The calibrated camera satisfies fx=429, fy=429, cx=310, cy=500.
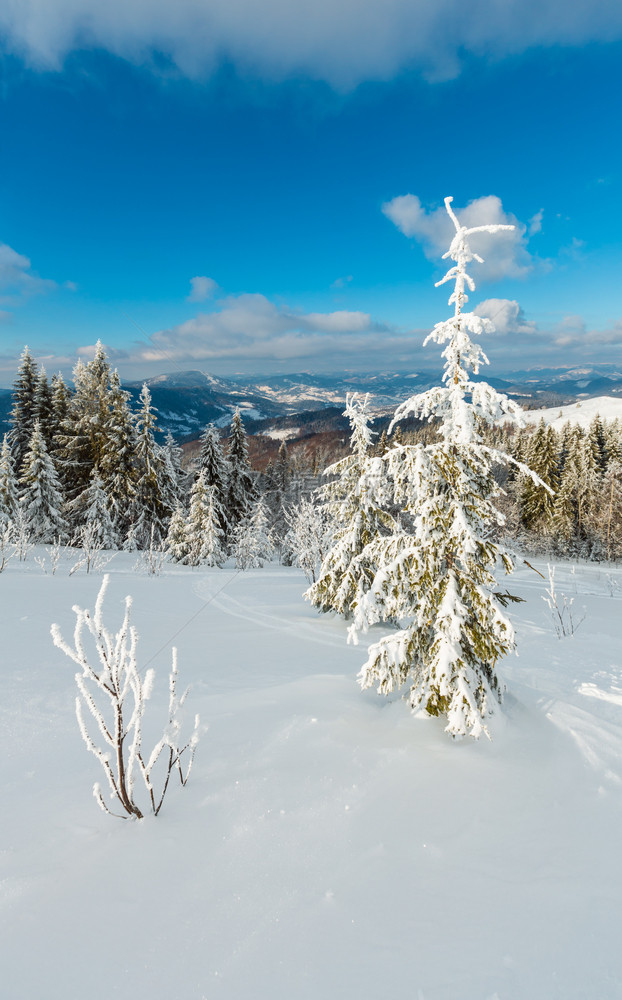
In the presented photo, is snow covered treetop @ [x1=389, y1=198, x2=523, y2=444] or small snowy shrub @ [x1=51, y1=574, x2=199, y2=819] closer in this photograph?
small snowy shrub @ [x1=51, y1=574, x2=199, y2=819]

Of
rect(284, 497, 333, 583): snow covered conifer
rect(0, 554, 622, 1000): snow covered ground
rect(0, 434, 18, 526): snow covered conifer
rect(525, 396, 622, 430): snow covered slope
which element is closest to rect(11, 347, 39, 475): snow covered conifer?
rect(0, 434, 18, 526): snow covered conifer

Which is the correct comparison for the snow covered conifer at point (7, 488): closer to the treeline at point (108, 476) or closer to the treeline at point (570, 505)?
the treeline at point (108, 476)

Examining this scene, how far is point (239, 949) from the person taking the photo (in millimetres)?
2273

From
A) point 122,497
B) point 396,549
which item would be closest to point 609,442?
point 122,497

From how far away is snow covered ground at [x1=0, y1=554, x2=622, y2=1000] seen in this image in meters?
2.19

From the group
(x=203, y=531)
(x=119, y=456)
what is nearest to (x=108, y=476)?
(x=119, y=456)

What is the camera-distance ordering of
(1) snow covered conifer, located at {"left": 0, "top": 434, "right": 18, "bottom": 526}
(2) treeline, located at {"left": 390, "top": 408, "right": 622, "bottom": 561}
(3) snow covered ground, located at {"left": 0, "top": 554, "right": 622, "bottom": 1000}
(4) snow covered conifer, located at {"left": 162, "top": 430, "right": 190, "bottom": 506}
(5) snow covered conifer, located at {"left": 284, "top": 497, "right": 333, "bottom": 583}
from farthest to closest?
(2) treeline, located at {"left": 390, "top": 408, "right": 622, "bottom": 561}
(4) snow covered conifer, located at {"left": 162, "top": 430, "right": 190, "bottom": 506}
(1) snow covered conifer, located at {"left": 0, "top": 434, "right": 18, "bottom": 526}
(5) snow covered conifer, located at {"left": 284, "top": 497, "right": 333, "bottom": 583}
(3) snow covered ground, located at {"left": 0, "top": 554, "right": 622, "bottom": 1000}

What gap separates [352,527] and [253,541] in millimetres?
16093

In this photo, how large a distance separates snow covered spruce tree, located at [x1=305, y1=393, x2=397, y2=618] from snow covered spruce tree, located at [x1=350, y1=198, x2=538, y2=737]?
15.3 feet

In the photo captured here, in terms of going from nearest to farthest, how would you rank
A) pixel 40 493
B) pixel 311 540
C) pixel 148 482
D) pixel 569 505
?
pixel 311 540
pixel 40 493
pixel 148 482
pixel 569 505

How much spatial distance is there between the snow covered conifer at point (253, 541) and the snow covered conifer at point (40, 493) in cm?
1005

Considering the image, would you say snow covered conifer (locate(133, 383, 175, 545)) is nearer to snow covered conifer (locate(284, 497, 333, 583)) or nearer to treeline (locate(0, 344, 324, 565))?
treeline (locate(0, 344, 324, 565))

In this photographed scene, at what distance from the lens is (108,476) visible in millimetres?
25266

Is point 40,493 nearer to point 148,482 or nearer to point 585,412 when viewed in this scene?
point 148,482
